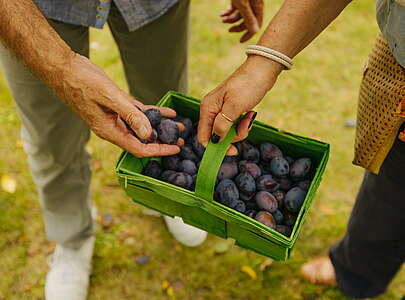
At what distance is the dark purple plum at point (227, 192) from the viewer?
1177 millimetres

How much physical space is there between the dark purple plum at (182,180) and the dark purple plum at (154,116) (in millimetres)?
161

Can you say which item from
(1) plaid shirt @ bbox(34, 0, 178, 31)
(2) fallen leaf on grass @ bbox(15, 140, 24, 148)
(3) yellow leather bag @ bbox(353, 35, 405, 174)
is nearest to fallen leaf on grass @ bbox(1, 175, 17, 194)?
(2) fallen leaf on grass @ bbox(15, 140, 24, 148)

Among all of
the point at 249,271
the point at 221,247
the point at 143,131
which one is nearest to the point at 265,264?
the point at 249,271

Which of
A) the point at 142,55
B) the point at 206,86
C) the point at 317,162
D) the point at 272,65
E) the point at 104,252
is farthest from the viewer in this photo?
the point at 206,86

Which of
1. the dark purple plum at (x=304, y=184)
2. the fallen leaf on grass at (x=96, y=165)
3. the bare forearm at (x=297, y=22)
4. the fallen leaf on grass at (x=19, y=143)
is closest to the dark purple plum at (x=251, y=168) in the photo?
the dark purple plum at (x=304, y=184)

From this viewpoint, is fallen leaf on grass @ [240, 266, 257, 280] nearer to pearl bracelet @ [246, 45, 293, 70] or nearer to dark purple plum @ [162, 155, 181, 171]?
dark purple plum @ [162, 155, 181, 171]

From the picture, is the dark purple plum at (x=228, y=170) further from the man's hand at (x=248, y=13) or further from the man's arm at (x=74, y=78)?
the man's hand at (x=248, y=13)

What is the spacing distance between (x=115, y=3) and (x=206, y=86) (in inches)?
58.8

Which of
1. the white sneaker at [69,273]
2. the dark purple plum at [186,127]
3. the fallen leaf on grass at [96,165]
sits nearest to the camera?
the dark purple plum at [186,127]

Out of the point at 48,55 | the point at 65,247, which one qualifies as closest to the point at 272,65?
the point at 48,55

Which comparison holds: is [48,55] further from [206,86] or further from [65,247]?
[206,86]

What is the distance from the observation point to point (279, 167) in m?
1.26

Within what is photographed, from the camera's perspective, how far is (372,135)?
1226mm

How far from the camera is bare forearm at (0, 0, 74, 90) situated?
3.92 feet
